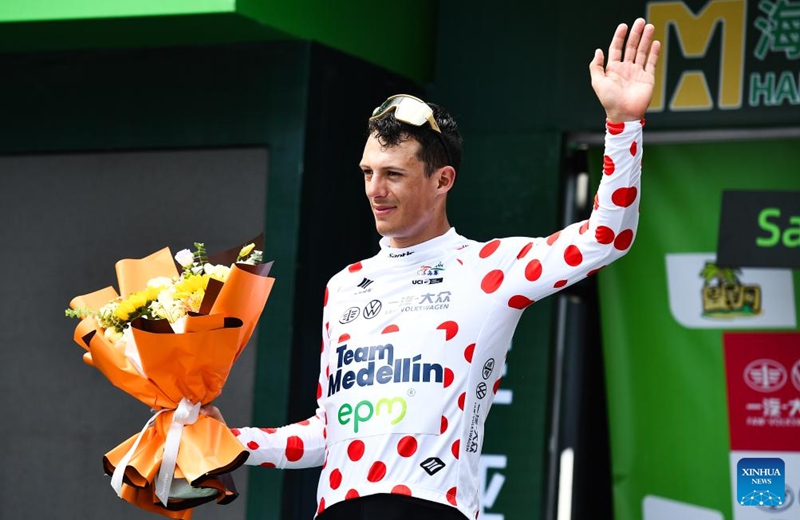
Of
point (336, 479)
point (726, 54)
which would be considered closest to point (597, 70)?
point (336, 479)

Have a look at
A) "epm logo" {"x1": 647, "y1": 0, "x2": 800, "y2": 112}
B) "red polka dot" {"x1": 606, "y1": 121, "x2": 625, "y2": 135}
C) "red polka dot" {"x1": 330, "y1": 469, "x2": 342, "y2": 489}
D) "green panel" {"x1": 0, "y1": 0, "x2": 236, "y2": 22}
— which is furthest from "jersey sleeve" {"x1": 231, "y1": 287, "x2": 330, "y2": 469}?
"epm logo" {"x1": 647, "y1": 0, "x2": 800, "y2": 112}

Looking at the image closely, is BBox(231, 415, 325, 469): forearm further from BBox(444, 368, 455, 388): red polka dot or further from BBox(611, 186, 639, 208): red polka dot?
BBox(611, 186, 639, 208): red polka dot

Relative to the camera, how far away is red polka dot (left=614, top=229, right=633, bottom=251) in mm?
3145

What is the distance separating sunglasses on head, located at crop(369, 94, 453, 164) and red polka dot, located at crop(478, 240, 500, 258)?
247mm

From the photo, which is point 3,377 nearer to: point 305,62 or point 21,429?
point 21,429

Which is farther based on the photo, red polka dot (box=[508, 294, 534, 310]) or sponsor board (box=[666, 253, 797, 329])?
sponsor board (box=[666, 253, 797, 329])

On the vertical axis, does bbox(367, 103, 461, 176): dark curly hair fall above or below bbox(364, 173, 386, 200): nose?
above

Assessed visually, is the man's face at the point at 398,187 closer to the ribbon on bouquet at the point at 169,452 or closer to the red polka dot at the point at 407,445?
the red polka dot at the point at 407,445

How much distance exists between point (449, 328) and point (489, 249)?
25cm

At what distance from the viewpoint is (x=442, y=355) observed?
3295 mm

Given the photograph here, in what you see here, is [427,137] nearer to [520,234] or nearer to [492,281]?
[492,281]

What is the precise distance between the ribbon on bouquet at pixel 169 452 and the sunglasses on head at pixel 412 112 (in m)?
0.88

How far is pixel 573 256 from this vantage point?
127 inches

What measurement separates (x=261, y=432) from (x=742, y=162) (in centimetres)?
323
